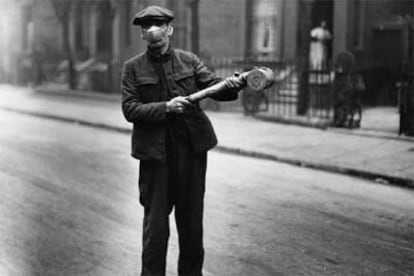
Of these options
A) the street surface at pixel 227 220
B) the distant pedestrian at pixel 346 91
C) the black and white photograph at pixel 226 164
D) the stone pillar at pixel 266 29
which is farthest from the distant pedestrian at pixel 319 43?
the street surface at pixel 227 220

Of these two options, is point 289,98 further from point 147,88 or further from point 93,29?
point 93,29

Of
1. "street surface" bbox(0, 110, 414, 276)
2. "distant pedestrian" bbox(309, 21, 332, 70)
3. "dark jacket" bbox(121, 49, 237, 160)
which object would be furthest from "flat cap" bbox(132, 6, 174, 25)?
"distant pedestrian" bbox(309, 21, 332, 70)

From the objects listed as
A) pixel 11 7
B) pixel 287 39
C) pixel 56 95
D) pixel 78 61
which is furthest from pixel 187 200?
pixel 11 7

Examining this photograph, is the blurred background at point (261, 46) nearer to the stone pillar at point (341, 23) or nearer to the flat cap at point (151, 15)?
the stone pillar at point (341, 23)

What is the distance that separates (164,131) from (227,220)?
292 centimetres

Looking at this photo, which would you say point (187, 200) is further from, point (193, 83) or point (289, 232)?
point (289, 232)

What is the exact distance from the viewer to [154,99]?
467 centimetres

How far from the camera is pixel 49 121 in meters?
18.8

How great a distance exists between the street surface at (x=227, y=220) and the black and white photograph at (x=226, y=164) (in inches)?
1.0

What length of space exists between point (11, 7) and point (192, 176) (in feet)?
124

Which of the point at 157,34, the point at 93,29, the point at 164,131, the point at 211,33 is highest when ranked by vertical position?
the point at 93,29

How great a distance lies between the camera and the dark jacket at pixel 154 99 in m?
4.60

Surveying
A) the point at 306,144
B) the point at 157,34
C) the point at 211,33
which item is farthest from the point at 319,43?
the point at 157,34

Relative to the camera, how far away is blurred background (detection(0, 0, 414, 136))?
17.5 m
